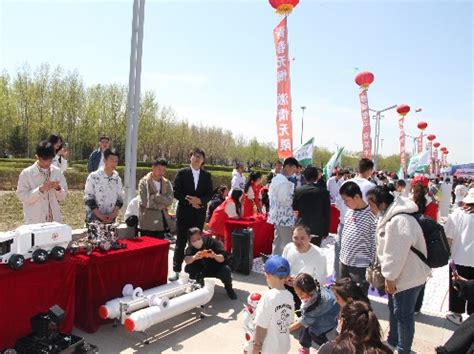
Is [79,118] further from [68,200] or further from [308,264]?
[308,264]

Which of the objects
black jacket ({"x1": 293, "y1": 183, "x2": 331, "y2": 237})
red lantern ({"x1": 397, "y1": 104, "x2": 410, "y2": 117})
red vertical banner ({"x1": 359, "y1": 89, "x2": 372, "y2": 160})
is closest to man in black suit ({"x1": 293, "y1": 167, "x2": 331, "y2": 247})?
black jacket ({"x1": 293, "y1": 183, "x2": 331, "y2": 237})

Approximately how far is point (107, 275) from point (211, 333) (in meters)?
1.20

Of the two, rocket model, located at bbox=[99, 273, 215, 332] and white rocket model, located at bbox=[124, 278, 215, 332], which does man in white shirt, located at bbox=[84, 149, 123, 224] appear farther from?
white rocket model, located at bbox=[124, 278, 215, 332]

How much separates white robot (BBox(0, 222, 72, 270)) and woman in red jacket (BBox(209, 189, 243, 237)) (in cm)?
335

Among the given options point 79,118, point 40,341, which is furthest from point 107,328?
point 79,118

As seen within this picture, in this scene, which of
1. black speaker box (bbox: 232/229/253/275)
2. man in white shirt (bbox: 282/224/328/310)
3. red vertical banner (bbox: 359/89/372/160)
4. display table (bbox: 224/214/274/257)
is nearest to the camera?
man in white shirt (bbox: 282/224/328/310)

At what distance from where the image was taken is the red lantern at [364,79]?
15789mm

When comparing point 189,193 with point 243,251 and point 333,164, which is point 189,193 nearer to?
point 243,251

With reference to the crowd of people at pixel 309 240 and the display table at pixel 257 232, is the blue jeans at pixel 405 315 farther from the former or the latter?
the display table at pixel 257 232

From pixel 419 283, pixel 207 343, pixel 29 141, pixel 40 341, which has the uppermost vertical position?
pixel 29 141

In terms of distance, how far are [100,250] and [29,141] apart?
1140 inches

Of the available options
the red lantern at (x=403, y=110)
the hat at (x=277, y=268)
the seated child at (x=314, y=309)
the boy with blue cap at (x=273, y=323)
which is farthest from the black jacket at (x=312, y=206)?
the red lantern at (x=403, y=110)

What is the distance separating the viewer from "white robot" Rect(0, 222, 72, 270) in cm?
300

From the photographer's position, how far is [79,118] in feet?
96.5
